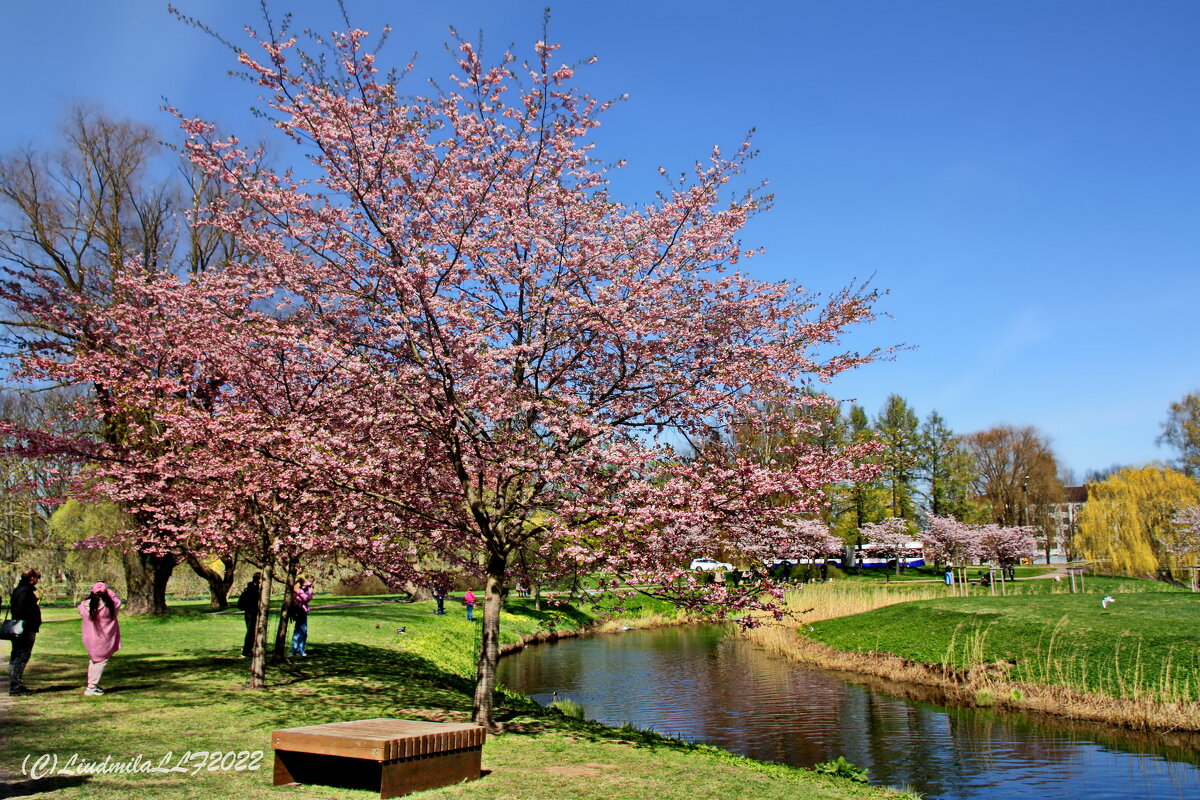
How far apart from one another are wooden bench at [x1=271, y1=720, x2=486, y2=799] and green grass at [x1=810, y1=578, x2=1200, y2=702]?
52.3ft

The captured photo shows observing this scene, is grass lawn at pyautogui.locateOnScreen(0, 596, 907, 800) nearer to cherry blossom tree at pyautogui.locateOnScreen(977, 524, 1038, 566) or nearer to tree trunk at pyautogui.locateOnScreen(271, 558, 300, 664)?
tree trunk at pyautogui.locateOnScreen(271, 558, 300, 664)

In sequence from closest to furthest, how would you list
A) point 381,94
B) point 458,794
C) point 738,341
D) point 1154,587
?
point 458,794 < point 381,94 < point 738,341 < point 1154,587

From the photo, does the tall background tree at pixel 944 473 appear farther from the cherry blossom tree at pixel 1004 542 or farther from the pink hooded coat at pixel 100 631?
the pink hooded coat at pixel 100 631

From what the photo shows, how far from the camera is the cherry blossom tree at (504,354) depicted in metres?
11.4

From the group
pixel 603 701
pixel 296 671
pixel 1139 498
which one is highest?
pixel 1139 498

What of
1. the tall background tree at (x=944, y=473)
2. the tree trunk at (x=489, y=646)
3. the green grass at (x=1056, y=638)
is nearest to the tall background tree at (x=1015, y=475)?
the tall background tree at (x=944, y=473)

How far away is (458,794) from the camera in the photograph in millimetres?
8633

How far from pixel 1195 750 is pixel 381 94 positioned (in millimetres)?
18294

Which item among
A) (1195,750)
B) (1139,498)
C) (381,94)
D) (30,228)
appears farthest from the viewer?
(1139,498)

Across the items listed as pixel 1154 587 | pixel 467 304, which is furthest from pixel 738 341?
pixel 1154 587

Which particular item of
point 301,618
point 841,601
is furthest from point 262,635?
point 841,601

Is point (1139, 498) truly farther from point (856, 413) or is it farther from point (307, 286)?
point (307, 286)

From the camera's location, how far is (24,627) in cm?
1380

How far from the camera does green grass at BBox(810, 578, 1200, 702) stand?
18953 millimetres
